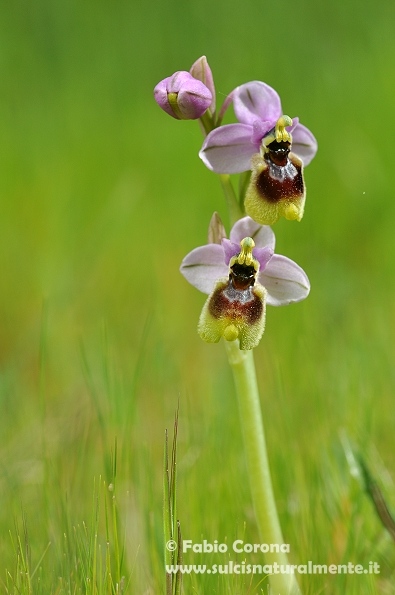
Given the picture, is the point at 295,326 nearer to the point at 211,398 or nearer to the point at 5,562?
the point at 211,398

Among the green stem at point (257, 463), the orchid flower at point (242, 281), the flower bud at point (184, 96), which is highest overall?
the flower bud at point (184, 96)

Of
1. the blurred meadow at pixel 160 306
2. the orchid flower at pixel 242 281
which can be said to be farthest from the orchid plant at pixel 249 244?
the blurred meadow at pixel 160 306

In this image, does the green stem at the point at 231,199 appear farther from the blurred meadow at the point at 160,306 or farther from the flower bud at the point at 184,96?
the blurred meadow at the point at 160,306

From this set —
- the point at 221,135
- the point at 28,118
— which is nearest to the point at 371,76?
the point at 28,118

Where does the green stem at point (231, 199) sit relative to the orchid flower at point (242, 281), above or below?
above

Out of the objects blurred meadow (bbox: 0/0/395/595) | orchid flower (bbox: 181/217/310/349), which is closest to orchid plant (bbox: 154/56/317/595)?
orchid flower (bbox: 181/217/310/349)

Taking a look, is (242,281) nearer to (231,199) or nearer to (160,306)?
(231,199)

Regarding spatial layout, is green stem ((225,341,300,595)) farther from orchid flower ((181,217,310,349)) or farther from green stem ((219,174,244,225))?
green stem ((219,174,244,225))
